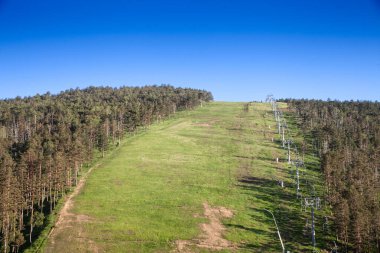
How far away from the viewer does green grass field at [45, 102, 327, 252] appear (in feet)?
217

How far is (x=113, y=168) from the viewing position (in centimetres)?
10844

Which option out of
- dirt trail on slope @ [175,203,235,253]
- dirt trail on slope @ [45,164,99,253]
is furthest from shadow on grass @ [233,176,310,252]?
dirt trail on slope @ [45,164,99,253]

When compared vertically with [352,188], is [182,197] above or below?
below

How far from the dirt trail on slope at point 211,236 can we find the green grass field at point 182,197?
948mm

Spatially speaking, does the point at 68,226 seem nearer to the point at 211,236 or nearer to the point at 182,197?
the point at 211,236

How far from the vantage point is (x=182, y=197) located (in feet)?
287

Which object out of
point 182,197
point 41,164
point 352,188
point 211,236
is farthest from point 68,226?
point 352,188

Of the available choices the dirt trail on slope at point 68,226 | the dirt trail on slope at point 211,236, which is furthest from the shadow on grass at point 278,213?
the dirt trail on slope at point 68,226

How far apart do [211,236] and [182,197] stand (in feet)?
66.5

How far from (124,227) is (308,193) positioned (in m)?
51.5

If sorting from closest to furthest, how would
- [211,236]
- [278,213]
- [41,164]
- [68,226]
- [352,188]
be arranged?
1. [211,236]
2. [68,226]
3. [352,188]
4. [278,213]
5. [41,164]

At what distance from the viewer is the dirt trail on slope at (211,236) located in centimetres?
6419

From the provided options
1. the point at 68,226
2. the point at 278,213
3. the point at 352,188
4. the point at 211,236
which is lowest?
the point at 211,236

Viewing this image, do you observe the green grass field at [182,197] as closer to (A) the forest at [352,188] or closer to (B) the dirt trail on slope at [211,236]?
(B) the dirt trail on slope at [211,236]
